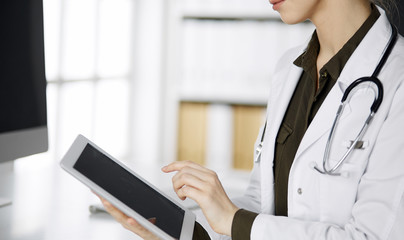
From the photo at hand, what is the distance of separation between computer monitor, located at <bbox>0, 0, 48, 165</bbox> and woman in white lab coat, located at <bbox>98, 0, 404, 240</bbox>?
40cm

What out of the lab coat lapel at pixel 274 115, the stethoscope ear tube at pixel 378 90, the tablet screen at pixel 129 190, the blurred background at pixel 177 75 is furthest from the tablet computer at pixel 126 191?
the blurred background at pixel 177 75

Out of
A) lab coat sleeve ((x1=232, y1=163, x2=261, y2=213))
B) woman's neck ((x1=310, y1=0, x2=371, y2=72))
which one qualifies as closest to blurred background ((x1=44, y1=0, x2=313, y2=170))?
lab coat sleeve ((x1=232, y1=163, x2=261, y2=213))

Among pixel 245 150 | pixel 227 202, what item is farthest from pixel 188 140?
pixel 227 202

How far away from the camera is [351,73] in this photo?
1.20 metres

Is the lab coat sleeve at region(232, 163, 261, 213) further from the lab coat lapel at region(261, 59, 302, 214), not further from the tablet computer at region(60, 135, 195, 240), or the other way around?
the tablet computer at region(60, 135, 195, 240)

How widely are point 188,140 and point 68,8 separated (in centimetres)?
130

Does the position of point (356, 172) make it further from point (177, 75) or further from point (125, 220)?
point (177, 75)

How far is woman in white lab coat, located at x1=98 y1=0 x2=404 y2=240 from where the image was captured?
102 cm

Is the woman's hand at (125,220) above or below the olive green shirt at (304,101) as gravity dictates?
below

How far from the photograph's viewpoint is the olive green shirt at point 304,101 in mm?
1267

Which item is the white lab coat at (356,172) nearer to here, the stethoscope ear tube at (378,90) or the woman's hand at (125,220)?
the stethoscope ear tube at (378,90)

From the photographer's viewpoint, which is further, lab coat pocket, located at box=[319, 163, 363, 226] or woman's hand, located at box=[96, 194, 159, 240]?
lab coat pocket, located at box=[319, 163, 363, 226]

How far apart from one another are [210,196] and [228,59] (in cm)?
292

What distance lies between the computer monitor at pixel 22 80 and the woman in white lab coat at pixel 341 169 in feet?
1.33
